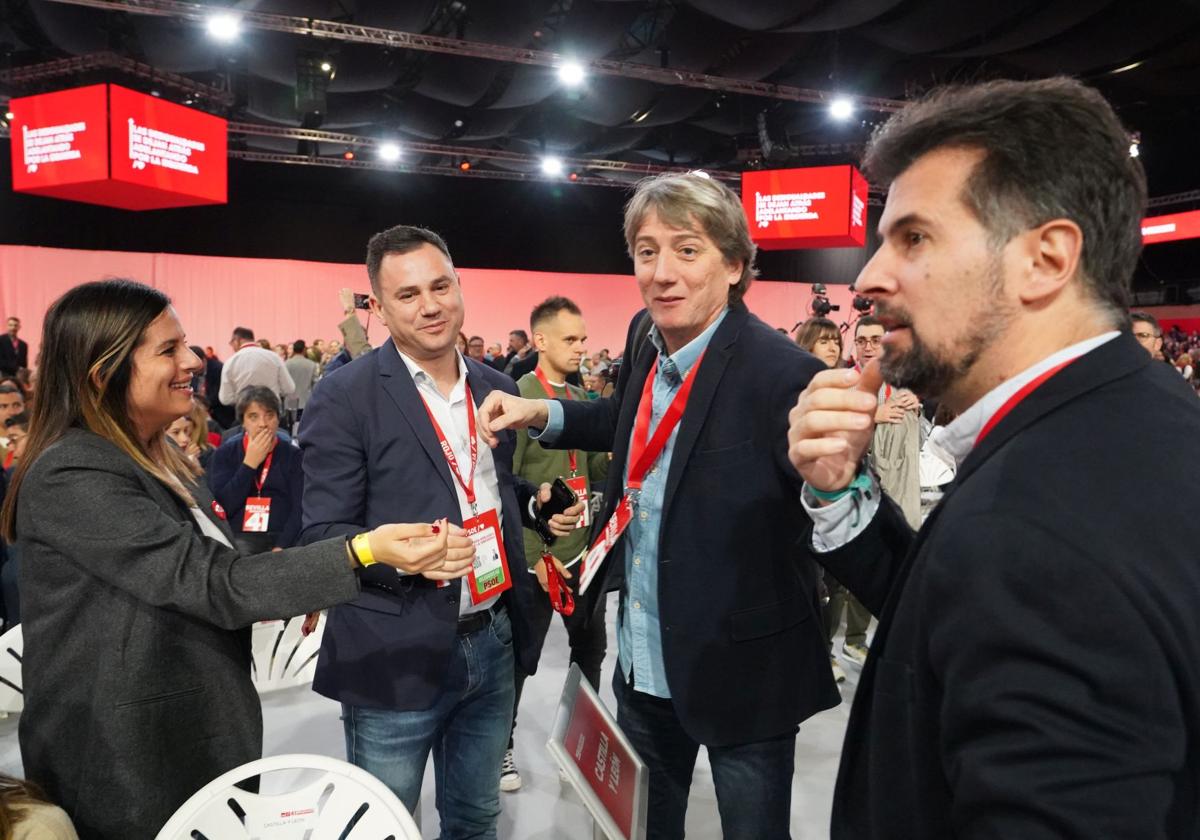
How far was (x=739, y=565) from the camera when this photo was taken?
4.69 ft

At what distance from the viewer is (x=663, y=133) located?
1240 centimetres

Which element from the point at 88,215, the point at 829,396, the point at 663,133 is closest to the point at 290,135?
the point at 88,215

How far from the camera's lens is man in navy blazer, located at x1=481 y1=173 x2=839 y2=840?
4.67 feet

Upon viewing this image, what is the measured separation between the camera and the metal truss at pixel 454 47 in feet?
22.9

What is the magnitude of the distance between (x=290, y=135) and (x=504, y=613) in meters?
11.3

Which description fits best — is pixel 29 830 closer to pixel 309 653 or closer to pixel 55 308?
pixel 55 308

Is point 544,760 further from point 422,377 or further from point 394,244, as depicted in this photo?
point 394,244

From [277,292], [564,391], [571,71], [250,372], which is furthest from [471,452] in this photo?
[277,292]

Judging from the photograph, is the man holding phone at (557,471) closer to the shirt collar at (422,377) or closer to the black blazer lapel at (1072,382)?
the shirt collar at (422,377)

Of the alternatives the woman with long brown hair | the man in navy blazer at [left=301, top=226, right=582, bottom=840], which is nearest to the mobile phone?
the man in navy blazer at [left=301, top=226, right=582, bottom=840]

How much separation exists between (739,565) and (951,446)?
60 cm

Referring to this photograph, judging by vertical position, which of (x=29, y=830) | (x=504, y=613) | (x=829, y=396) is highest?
(x=829, y=396)

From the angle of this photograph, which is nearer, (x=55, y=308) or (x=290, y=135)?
(x=55, y=308)

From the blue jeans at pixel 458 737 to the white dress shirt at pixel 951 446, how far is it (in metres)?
1.00
